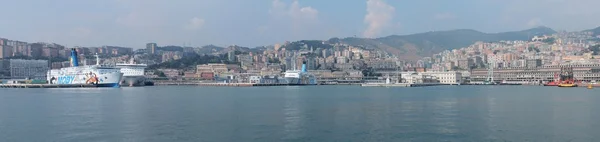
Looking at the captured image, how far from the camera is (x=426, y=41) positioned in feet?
543

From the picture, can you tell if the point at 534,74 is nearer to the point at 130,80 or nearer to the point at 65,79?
the point at 130,80

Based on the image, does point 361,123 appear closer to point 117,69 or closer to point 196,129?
point 196,129

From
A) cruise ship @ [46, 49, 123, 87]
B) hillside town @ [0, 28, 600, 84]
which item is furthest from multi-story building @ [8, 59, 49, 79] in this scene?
cruise ship @ [46, 49, 123, 87]

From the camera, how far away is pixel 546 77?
65.6 meters

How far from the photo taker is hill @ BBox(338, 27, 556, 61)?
15069cm

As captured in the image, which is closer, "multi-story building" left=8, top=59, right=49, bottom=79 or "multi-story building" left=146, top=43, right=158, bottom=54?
"multi-story building" left=8, top=59, right=49, bottom=79

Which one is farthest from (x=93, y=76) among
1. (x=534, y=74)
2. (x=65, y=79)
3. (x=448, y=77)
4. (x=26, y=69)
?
(x=534, y=74)

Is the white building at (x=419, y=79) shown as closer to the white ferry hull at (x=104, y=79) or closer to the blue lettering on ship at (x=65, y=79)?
the white ferry hull at (x=104, y=79)

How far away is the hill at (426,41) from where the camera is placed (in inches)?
5933

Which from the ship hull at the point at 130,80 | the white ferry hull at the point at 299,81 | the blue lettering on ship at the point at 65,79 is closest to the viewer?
the blue lettering on ship at the point at 65,79

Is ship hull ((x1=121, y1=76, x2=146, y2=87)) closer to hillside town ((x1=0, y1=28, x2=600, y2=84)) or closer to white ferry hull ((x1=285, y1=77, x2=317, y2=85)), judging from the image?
hillside town ((x1=0, y1=28, x2=600, y2=84))

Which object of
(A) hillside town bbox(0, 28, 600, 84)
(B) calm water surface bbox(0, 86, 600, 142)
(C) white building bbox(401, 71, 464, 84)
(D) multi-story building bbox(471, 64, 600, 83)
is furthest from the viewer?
(A) hillside town bbox(0, 28, 600, 84)

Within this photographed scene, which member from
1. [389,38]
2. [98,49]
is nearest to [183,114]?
[98,49]

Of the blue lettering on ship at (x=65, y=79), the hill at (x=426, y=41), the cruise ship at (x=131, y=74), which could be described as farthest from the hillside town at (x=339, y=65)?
the hill at (x=426, y=41)
